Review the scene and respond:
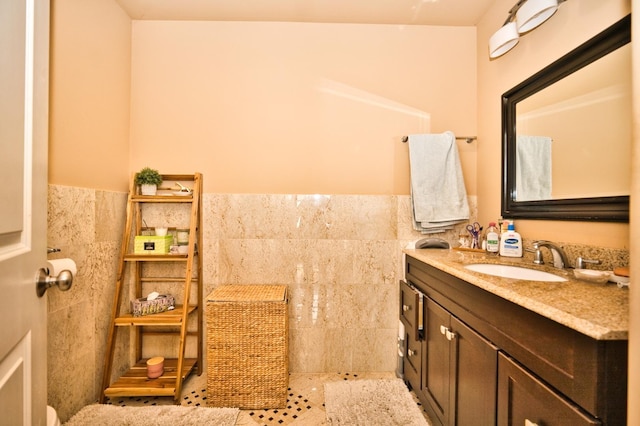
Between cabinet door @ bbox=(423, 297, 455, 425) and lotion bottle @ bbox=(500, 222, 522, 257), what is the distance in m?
0.51

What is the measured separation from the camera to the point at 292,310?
1840 mm

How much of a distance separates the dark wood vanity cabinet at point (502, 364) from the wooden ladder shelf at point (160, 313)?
54.0 inches

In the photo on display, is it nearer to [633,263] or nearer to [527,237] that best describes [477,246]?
[527,237]

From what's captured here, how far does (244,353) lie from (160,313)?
0.63 metres

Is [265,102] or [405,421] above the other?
[265,102]

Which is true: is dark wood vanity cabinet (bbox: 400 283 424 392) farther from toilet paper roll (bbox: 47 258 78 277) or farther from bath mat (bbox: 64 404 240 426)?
toilet paper roll (bbox: 47 258 78 277)

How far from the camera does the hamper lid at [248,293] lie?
1.53 meters

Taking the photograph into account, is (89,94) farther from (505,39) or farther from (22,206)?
(505,39)

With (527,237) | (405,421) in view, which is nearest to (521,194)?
(527,237)

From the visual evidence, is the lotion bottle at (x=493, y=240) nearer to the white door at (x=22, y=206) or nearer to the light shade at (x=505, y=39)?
the light shade at (x=505, y=39)

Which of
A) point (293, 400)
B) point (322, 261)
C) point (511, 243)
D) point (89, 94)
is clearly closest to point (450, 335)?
point (511, 243)

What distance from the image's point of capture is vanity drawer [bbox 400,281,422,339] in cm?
142

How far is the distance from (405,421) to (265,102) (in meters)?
2.09

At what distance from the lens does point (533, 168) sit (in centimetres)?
140
